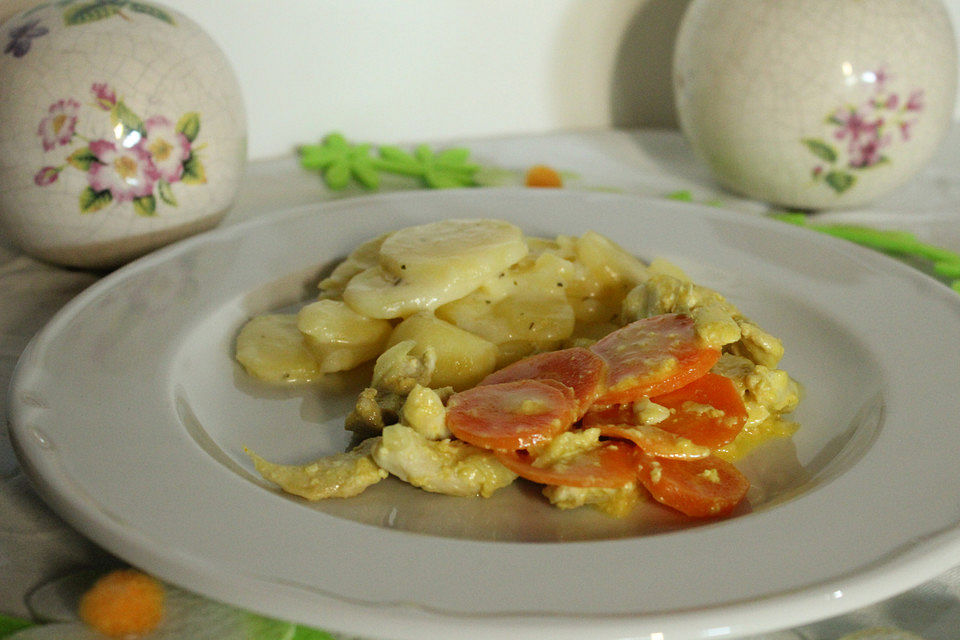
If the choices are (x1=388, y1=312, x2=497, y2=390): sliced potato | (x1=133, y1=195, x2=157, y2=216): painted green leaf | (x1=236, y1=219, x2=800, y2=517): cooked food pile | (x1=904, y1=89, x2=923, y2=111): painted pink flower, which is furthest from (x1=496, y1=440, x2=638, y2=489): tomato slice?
(x1=904, y1=89, x2=923, y2=111): painted pink flower

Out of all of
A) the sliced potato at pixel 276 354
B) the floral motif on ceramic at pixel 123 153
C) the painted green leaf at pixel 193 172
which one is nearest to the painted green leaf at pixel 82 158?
the floral motif on ceramic at pixel 123 153

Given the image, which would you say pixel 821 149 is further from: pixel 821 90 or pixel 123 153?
pixel 123 153

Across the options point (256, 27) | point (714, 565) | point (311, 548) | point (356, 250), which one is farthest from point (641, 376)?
point (256, 27)

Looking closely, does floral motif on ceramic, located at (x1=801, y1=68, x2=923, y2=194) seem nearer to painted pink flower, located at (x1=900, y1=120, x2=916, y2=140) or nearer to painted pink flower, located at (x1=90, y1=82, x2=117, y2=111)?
painted pink flower, located at (x1=900, y1=120, x2=916, y2=140)

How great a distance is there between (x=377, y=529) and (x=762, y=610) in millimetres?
313

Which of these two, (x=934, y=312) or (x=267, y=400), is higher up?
(x=934, y=312)

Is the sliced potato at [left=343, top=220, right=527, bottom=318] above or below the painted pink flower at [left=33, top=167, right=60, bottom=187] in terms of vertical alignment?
below

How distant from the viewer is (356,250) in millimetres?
1344

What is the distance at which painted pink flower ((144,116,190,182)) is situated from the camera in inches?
53.8

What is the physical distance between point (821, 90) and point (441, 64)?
868 mm

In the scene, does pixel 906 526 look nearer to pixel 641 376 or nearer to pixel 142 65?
pixel 641 376

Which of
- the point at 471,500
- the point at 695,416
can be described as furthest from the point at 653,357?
the point at 471,500

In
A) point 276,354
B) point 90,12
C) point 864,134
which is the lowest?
point 276,354

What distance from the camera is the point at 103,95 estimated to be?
133cm
